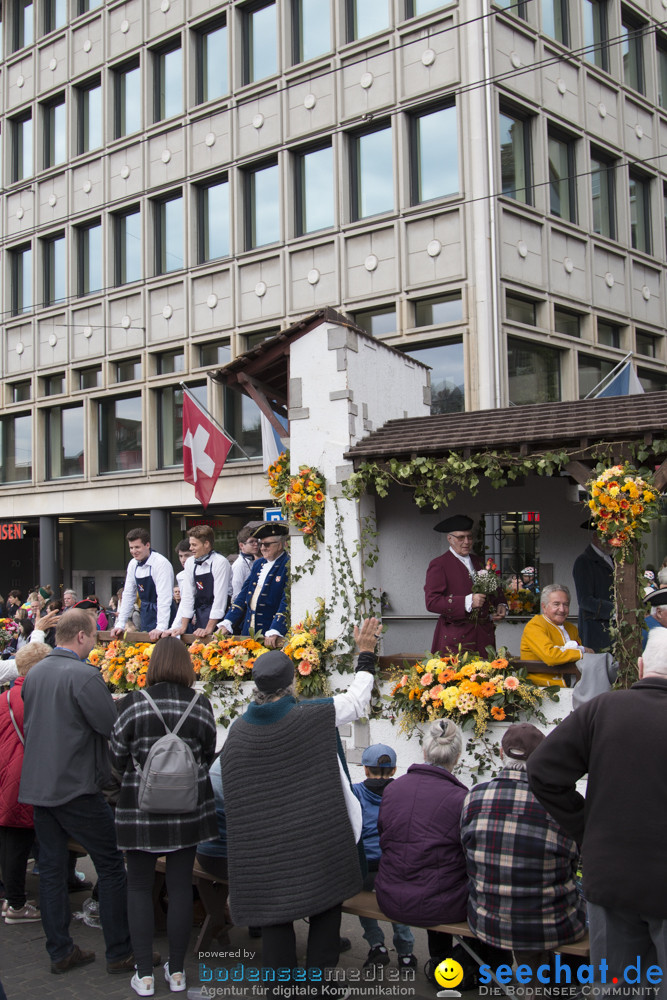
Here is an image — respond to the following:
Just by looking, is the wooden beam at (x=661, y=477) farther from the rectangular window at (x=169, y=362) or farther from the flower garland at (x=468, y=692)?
the rectangular window at (x=169, y=362)

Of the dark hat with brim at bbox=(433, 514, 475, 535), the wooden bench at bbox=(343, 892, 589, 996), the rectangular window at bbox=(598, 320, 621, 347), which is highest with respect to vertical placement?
the rectangular window at bbox=(598, 320, 621, 347)

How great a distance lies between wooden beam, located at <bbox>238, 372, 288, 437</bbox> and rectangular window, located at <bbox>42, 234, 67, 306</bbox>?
15.4 m

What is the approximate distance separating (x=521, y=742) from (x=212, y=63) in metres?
19.5

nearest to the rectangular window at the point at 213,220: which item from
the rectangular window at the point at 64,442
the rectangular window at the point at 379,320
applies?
the rectangular window at the point at 379,320

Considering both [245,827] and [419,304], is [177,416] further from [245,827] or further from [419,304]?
[245,827]

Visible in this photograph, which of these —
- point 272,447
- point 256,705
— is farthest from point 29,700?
point 272,447

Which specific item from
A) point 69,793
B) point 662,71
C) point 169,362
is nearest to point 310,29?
point 169,362

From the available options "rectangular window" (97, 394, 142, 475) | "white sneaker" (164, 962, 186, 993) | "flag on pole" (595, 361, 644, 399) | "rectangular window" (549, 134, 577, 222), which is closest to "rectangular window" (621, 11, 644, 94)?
"rectangular window" (549, 134, 577, 222)

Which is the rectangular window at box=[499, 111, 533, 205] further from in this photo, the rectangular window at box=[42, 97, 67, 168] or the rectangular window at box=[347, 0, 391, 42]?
the rectangular window at box=[42, 97, 67, 168]

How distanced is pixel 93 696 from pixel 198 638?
13.0ft

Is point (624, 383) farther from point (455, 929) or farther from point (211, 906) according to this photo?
point (455, 929)

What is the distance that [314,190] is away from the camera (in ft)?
60.4

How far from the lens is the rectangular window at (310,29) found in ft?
59.1

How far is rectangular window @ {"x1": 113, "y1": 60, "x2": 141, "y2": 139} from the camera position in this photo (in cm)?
2177
